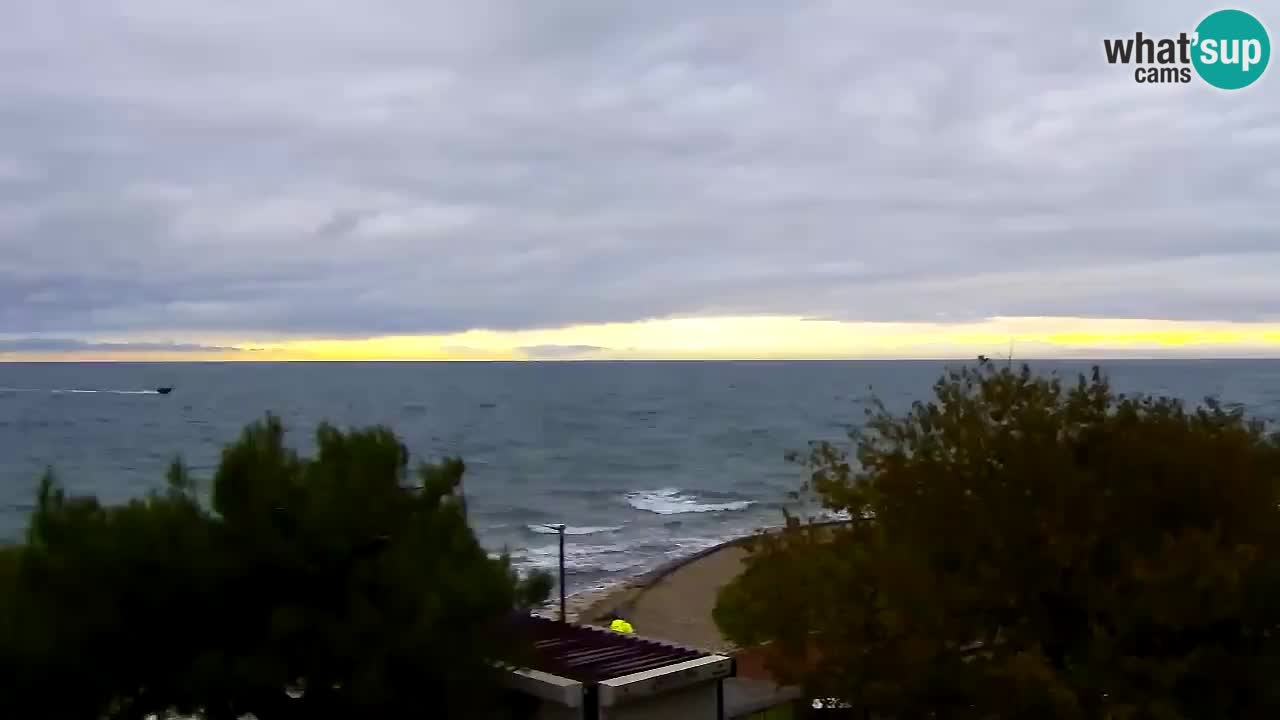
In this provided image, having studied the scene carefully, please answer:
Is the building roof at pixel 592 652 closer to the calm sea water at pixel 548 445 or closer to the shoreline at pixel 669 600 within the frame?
the calm sea water at pixel 548 445

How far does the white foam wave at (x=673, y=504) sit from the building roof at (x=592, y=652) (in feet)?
156

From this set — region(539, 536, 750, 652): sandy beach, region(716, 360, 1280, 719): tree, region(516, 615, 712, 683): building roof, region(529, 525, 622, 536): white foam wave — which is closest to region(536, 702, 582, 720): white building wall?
region(516, 615, 712, 683): building roof

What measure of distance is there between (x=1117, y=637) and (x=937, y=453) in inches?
96.9

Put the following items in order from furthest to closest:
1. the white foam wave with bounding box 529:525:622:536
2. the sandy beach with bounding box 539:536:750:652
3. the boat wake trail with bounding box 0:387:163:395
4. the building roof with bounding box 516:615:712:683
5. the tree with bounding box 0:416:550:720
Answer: the boat wake trail with bounding box 0:387:163:395 → the white foam wave with bounding box 529:525:622:536 → the sandy beach with bounding box 539:536:750:652 → the building roof with bounding box 516:615:712:683 → the tree with bounding box 0:416:550:720

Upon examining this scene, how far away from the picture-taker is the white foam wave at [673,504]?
6067 cm

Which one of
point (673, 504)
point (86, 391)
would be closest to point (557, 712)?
point (673, 504)

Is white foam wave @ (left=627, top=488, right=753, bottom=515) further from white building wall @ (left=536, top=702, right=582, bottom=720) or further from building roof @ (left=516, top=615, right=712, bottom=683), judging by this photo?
white building wall @ (left=536, top=702, right=582, bottom=720)

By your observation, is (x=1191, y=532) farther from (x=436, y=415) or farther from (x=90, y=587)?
(x=436, y=415)

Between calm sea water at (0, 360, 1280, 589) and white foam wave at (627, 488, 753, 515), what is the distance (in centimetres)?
18

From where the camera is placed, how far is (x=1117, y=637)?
990 centimetres

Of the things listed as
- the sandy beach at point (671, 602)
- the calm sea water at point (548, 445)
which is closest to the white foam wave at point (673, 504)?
the calm sea water at point (548, 445)

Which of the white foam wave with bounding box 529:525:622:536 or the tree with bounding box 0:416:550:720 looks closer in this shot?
the tree with bounding box 0:416:550:720

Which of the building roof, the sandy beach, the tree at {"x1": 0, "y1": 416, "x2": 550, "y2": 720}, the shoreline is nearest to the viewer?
the tree at {"x1": 0, "y1": 416, "x2": 550, "y2": 720}

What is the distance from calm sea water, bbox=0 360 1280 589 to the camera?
53.4 meters
